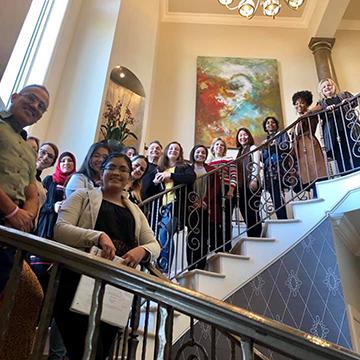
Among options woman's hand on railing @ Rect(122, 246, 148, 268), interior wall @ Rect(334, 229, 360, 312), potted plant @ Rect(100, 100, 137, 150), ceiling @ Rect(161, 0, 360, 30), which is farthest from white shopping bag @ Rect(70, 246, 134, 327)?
ceiling @ Rect(161, 0, 360, 30)

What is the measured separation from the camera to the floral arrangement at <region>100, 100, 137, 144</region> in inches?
215

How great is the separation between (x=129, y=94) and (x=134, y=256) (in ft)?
16.2

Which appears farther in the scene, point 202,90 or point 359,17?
point 359,17

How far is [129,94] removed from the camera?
6.31 metres

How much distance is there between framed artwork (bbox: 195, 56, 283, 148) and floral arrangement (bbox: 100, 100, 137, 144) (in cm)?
146

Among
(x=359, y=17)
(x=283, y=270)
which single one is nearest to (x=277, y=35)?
(x=359, y=17)

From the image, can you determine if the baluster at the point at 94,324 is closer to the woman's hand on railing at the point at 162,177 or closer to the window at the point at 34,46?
the woman's hand on railing at the point at 162,177

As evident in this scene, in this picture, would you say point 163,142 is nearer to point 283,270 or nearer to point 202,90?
point 202,90

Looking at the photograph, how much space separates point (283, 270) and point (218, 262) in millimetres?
639

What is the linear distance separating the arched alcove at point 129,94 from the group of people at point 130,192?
189cm

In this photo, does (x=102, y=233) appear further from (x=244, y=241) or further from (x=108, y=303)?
(x=244, y=241)

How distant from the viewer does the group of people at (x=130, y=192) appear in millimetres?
1511

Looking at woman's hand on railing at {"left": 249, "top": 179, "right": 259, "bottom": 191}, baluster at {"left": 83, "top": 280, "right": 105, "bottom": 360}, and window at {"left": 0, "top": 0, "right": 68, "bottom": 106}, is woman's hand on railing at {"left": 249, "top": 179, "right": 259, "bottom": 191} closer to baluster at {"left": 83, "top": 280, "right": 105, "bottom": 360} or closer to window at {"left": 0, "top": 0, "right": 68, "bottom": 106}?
window at {"left": 0, "top": 0, "right": 68, "bottom": 106}

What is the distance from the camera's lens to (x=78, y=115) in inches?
206
